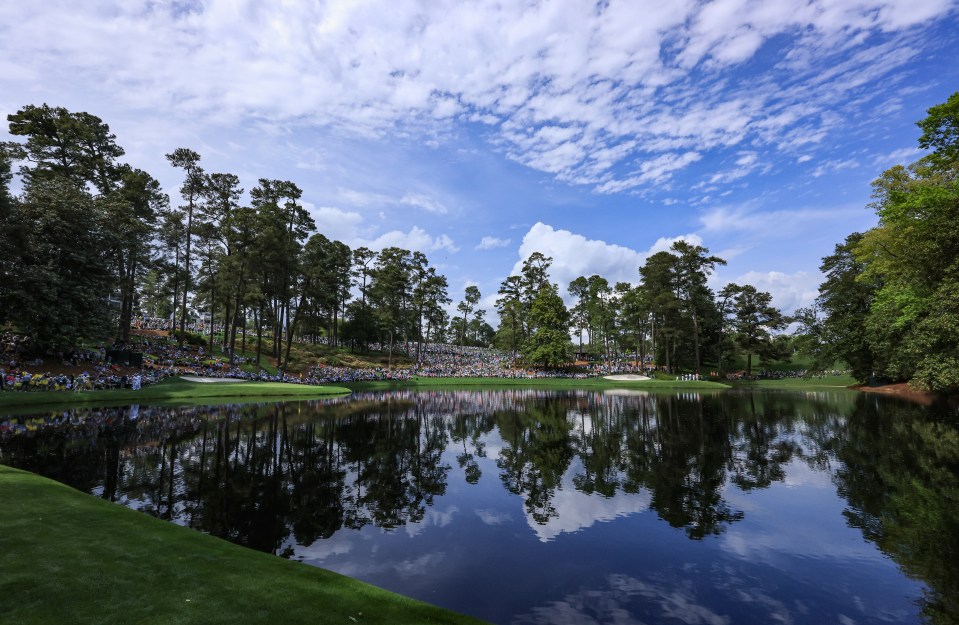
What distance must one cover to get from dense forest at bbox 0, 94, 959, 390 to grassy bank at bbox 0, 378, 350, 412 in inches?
228

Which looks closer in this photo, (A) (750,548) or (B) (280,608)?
(B) (280,608)

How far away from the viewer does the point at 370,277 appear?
2854 inches

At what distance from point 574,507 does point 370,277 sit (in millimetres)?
67030

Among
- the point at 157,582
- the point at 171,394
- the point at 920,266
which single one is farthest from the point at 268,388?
the point at 920,266

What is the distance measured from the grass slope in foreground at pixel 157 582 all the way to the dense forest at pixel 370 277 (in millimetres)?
28174

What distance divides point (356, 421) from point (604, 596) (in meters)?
18.0

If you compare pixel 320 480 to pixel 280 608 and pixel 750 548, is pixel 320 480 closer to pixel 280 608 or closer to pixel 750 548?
pixel 280 608

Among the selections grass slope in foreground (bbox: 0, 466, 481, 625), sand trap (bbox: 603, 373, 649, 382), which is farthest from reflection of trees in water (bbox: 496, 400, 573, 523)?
sand trap (bbox: 603, 373, 649, 382)

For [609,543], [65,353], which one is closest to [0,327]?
[65,353]

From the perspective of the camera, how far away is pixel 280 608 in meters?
4.46

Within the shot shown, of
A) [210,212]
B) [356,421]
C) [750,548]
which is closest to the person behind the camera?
[750,548]

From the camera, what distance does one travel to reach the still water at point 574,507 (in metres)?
6.07

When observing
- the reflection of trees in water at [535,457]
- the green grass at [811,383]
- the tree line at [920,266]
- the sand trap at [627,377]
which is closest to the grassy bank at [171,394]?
the reflection of trees in water at [535,457]

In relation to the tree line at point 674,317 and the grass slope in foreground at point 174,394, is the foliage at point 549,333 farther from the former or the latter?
the grass slope in foreground at point 174,394
